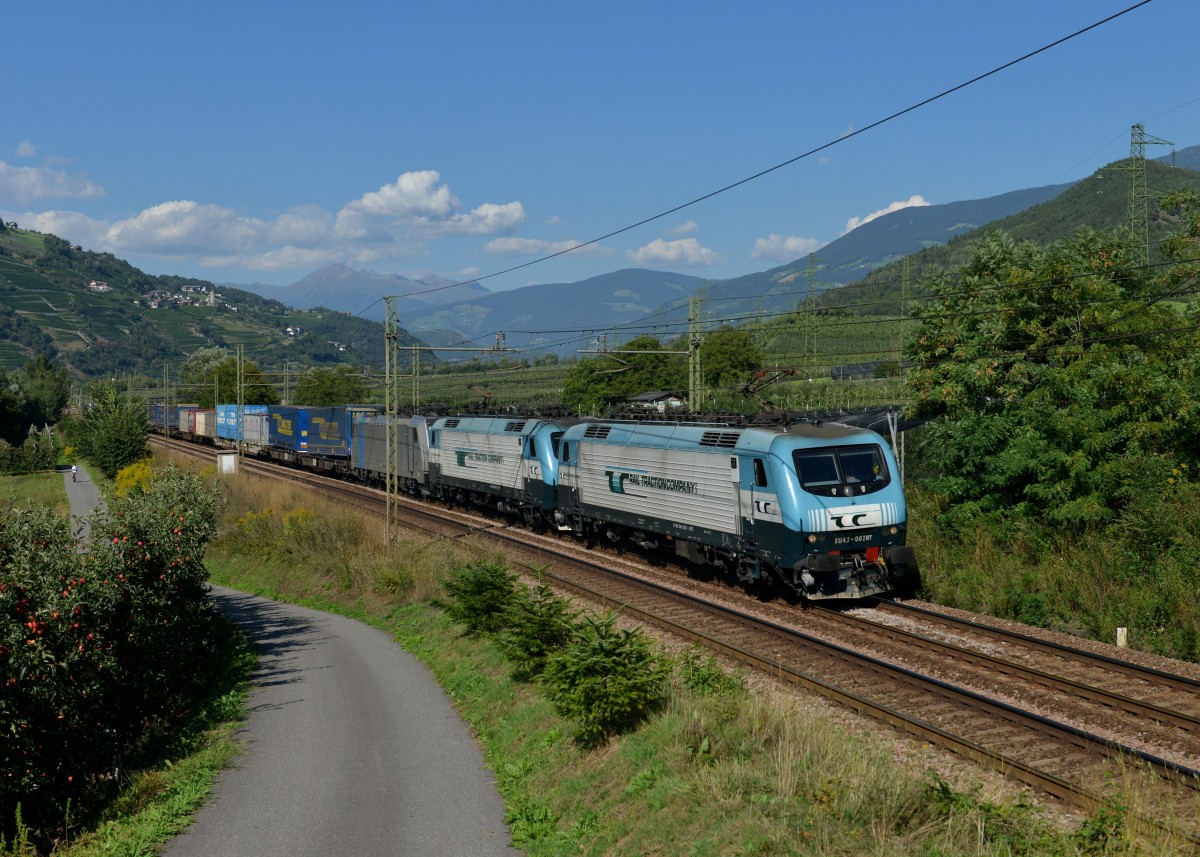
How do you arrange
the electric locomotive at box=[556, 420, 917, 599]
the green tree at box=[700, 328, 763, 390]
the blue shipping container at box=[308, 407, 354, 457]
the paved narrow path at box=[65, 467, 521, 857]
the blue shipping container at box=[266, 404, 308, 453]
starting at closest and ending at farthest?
the paved narrow path at box=[65, 467, 521, 857], the electric locomotive at box=[556, 420, 917, 599], the blue shipping container at box=[308, 407, 354, 457], the blue shipping container at box=[266, 404, 308, 453], the green tree at box=[700, 328, 763, 390]

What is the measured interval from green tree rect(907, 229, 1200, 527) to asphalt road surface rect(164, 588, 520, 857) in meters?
15.5

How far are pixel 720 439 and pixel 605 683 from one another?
1074cm

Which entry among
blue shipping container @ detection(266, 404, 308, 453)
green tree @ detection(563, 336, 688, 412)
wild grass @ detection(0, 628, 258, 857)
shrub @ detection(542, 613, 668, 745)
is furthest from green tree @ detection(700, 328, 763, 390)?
shrub @ detection(542, 613, 668, 745)

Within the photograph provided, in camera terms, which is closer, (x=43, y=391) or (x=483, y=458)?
(x=483, y=458)

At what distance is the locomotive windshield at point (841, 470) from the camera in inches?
797

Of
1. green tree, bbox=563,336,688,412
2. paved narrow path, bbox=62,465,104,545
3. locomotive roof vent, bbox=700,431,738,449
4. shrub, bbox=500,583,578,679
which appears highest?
green tree, bbox=563,336,688,412

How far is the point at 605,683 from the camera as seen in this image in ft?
42.2

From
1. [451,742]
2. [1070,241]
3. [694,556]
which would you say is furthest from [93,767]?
[1070,241]

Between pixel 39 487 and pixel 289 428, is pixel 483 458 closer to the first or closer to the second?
pixel 289 428

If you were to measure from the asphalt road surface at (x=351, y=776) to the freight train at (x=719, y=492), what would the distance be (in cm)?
782

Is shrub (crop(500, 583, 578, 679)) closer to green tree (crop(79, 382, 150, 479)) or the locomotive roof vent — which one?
the locomotive roof vent

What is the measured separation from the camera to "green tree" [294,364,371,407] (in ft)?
363

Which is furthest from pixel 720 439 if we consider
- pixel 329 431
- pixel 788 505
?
pixel 329 431

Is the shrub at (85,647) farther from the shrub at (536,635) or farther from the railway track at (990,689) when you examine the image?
the railway track at (990,689)
